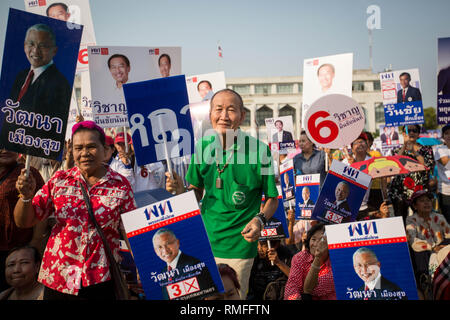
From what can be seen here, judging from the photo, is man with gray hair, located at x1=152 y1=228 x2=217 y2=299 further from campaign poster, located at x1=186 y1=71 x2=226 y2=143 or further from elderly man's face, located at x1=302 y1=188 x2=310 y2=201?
campaign poster, located at x1=186 y1=71 x2=226 y2=143

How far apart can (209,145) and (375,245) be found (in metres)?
1.36

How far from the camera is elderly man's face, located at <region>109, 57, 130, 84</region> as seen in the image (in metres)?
5.64

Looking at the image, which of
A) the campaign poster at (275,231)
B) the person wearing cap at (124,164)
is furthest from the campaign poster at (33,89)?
the person wearing cap at (124,164)

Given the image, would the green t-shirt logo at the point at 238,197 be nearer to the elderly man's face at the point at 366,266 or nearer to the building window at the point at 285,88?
the elderly man's face at the point at 366,266

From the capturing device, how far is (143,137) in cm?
323

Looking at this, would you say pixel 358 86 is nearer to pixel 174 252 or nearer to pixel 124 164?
pixel 124 164

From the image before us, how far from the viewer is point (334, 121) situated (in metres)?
4.68

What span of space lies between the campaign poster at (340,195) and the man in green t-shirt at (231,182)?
47.4 inches

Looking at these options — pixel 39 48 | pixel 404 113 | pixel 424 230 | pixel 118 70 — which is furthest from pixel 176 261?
pixel 404 113

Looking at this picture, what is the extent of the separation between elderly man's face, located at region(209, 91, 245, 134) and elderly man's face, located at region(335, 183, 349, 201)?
156cm

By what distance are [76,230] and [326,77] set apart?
15.8 ft

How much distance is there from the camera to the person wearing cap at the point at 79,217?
262cm

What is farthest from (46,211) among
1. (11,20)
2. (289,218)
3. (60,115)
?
(289,218)
